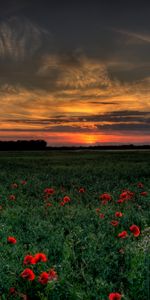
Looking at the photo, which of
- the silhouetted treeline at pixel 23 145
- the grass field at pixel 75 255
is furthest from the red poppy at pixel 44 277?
the silhouetted treeline at pixel 23 145

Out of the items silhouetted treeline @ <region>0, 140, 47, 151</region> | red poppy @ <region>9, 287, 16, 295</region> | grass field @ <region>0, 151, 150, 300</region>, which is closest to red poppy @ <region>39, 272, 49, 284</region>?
grass field @ <region>0, 151, 150, 300</region>

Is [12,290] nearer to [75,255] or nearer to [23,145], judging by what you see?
[75,255]

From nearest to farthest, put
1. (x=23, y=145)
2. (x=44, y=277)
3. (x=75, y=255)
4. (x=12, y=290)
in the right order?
(x=44, y=277) → (x=12, y=290) → (x=75, y=255) → (x=23, y=145)

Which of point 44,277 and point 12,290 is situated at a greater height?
point 44,277

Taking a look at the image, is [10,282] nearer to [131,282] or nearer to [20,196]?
[131,282]

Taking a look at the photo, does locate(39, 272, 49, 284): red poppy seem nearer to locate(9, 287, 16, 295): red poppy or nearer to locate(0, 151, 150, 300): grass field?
locate(0, 151, 150, 300): grass field

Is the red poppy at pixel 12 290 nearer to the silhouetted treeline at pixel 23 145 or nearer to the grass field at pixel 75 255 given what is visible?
the grass field at pixel 75 255

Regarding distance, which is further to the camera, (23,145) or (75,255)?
(23,145)

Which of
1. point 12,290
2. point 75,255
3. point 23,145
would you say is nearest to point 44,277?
point 12,290

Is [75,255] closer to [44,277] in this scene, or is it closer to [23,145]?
[44,277]

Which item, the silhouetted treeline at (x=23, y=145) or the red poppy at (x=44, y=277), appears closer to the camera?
the red poppy at (x=44, y=277)

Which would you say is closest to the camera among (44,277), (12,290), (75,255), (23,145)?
(44,277)

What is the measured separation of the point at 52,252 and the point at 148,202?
4.88 meters

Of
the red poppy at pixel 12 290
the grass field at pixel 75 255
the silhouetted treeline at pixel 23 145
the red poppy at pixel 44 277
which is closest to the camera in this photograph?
the red poppy at pixel 44 277
